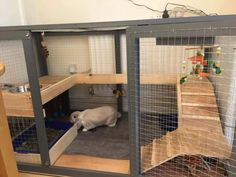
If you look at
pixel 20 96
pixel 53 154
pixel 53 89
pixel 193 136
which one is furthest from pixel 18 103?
pixel 193 136

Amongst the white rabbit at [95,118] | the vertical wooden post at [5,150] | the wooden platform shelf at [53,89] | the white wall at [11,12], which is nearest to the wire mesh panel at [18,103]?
the wooden platform shelf at [53,89]

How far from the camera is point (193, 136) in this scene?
164 cm

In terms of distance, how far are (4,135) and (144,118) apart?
146 cm

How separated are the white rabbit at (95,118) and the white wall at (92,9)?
3.42ft

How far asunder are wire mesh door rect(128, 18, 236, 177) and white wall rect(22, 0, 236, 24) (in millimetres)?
496

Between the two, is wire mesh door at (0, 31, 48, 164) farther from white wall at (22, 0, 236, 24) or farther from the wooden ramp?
the wooden ramp

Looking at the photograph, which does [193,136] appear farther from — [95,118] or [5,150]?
[5,150]

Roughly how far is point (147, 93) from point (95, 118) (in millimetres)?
636

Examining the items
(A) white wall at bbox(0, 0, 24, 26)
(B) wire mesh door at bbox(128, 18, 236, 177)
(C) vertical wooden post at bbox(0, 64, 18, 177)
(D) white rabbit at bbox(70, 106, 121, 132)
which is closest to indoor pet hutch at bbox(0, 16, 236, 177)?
(B) wire mesh door at bbox(128, 18, 236, 177)

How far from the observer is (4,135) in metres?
0.96

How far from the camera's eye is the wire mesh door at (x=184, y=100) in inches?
50.8

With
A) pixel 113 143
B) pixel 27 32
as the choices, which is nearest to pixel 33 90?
pixel 27 32

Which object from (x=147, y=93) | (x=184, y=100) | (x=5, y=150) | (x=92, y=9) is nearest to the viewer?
(x=5, y=150)

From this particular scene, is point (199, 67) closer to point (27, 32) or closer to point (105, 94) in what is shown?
point (27, 32)
